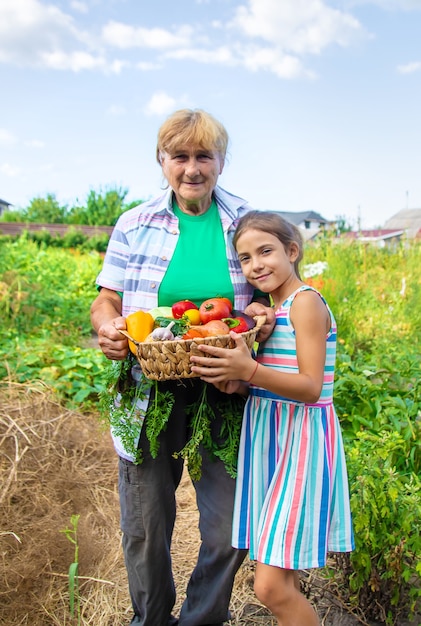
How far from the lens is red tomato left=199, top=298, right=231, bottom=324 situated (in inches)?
75.3

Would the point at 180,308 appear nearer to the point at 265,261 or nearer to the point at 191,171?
the point at 265,261

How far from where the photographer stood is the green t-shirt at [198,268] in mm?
2139

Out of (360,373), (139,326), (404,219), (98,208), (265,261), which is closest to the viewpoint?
(139,326)

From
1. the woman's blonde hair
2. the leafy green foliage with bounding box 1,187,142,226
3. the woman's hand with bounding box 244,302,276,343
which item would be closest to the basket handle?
the woman's hand with bounding box 244,302,276,343

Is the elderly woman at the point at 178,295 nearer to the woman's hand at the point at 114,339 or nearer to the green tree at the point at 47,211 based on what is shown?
the woman's hand at the point at 114,339

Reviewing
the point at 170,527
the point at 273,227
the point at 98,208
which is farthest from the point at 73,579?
the point at 98,208

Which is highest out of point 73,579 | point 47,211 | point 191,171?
point 47,211

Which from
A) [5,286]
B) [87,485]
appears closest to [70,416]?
[87,485]

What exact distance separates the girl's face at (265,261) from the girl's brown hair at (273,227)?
2 centimetres

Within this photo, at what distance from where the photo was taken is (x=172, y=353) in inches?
69.1

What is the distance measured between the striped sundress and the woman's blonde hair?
59cm

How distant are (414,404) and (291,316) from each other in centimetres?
146

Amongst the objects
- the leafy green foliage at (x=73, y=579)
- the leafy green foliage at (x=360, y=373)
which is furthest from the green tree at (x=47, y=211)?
the leafy green foliage at (x=73, y=579)

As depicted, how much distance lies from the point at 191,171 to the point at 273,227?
1.14 ft
